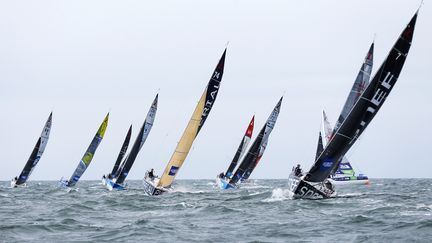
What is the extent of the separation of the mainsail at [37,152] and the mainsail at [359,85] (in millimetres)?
33890

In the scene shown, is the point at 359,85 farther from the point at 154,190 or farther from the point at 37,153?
the point at 37,153

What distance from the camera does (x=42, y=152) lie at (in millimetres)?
62031

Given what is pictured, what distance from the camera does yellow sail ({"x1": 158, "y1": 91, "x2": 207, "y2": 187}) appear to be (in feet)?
119

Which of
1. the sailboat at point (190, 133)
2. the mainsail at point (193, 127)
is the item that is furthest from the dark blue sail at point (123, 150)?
the mainsail at point (193, 127)

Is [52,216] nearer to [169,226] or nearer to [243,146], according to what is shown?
[169,226]

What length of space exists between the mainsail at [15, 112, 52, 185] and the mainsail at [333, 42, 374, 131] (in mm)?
33890

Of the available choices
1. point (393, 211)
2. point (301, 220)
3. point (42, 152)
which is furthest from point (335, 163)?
point (42, 152)

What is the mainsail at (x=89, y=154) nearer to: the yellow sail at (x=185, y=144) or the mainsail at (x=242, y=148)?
the mainsail at (x=242, y=148)

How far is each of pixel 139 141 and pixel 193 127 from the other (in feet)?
43.6

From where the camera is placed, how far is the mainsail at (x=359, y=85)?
36.7 meters

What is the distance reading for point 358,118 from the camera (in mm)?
27656

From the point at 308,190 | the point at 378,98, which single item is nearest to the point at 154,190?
the point at 308,190

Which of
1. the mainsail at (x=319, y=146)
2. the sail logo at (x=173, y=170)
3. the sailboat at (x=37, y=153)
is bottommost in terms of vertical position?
the sailboat at (x=37, y=153)

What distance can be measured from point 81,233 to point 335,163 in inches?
559
